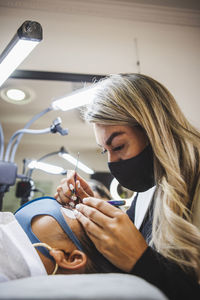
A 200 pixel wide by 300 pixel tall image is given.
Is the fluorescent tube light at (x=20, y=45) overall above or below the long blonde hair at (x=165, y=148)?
above

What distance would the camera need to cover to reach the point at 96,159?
1.63 meters

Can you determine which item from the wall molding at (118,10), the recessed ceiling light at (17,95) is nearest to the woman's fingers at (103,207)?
the recessed ceiling light at (17,95)

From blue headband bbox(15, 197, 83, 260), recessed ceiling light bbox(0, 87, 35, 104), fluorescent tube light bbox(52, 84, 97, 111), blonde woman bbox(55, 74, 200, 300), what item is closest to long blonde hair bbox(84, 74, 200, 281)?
blonde woman bbox(55, 74, 200, 300)

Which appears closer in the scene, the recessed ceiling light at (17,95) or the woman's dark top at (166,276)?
the woman's dark top at (166,276)

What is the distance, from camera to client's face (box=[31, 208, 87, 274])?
68 centimetres

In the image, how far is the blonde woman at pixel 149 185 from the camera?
0.60 m

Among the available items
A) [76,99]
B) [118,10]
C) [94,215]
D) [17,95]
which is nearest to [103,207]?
[94,215]

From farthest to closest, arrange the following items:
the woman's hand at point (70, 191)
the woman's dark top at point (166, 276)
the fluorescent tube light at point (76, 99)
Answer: the fluorescent tube light at point (76, 99), the woman's hand at point (70, 191), the woman's dark top at point (166, 276)

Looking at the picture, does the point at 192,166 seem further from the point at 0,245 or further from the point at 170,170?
the point at 0,245

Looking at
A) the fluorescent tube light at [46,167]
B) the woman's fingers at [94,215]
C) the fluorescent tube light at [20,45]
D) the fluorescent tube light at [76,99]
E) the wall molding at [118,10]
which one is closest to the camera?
the woman's fingers at [94,215]

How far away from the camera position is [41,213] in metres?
0.80

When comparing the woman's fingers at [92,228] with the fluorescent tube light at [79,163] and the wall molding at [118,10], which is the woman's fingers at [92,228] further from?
the wall molding at [118,10]

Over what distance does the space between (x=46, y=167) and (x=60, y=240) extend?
90cm

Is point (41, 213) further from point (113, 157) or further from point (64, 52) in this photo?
point (64, 52)
